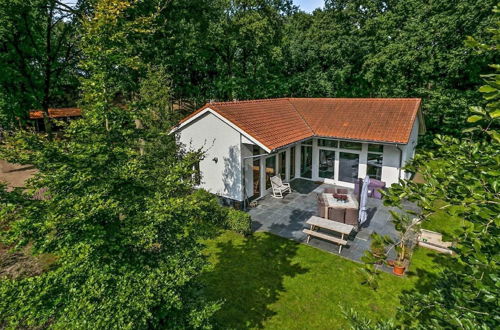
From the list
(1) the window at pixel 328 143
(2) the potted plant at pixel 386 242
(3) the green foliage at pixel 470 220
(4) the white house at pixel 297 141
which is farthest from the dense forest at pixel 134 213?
(1) the window at pixel 328 143

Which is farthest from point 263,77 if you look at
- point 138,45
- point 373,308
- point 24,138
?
point 24,138

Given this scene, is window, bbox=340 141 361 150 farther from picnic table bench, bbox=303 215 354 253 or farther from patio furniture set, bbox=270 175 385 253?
picnic table bench, bbox=303 215 354 253

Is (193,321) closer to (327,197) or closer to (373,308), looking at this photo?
(373,308)

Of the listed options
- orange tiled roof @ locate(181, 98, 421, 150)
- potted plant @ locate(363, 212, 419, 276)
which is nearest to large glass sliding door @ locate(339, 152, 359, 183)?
orange tiled roof @ locate(181, 98, 421, 150)

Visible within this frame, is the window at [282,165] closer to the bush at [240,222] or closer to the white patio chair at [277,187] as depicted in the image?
the white patio chair at [277,187]

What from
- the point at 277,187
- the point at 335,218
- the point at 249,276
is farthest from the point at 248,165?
the point at 249,276

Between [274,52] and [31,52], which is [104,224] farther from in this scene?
[274,52]
